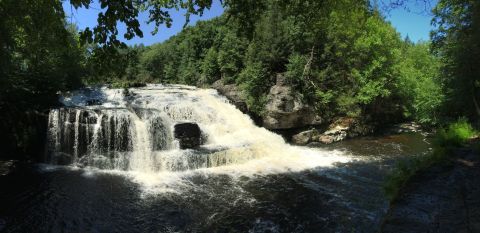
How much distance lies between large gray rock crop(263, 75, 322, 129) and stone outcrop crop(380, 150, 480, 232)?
15174 millimetres

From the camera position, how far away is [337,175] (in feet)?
44.7

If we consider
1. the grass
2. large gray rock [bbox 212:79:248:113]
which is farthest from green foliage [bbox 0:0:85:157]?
large gray rock [bbox 212:79:248:113]

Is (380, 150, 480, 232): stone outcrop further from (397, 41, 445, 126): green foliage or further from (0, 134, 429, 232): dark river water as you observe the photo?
(397, 41, 445, 126): green foliage

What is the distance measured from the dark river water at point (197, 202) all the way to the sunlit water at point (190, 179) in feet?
0.10

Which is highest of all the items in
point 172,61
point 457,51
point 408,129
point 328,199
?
point 172,61

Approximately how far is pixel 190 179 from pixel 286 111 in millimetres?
9292

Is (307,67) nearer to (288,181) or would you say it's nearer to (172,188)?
(288,181)

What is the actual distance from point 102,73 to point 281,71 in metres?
21.0

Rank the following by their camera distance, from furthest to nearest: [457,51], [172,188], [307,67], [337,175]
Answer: [307,67], [457,51], [337,175], [172,188]

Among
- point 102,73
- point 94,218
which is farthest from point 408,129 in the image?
point 102,73

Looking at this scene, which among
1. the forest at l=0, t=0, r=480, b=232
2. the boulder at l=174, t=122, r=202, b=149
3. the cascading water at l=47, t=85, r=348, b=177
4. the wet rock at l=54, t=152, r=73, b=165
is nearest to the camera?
the forest at l=0, t=0, r=480, b=232

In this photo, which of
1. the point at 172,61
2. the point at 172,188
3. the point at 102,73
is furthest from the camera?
the point at 172,61

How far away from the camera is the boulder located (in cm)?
1662

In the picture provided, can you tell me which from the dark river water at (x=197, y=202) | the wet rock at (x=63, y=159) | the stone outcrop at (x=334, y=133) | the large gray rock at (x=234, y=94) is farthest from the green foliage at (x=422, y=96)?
the wet rock at (x=63, y=159)
